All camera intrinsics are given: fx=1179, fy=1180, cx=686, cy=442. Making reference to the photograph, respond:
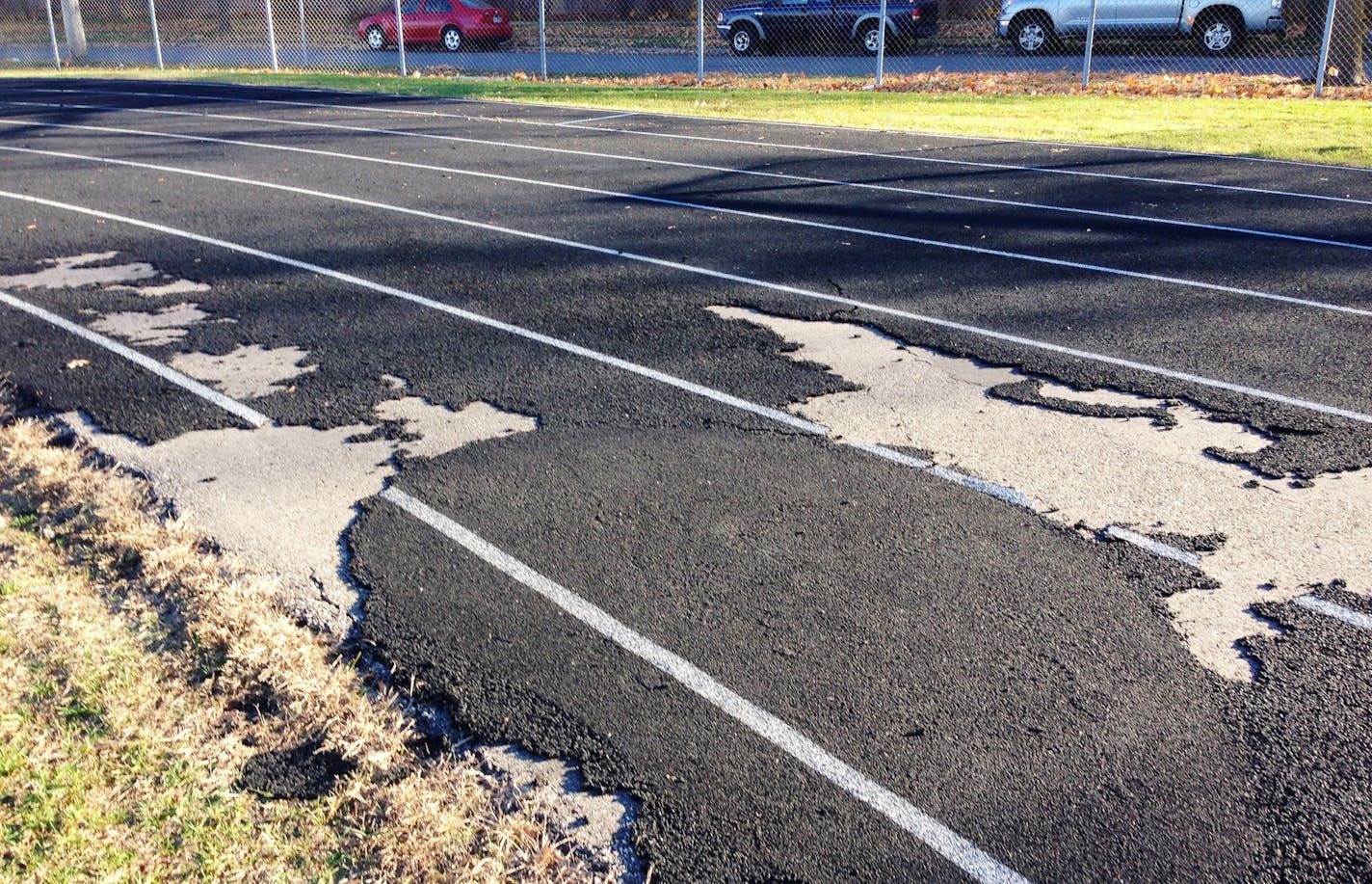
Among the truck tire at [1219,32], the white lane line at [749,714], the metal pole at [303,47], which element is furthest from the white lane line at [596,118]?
the white lane line at [749,714]

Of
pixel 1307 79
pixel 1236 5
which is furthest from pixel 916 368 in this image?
pixel 1236 5

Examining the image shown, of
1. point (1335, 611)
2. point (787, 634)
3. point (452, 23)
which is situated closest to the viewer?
point (787, 634)

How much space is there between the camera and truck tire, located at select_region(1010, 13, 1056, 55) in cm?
2420

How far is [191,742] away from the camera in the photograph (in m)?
3.79

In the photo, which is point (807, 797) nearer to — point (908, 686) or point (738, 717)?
point (738, 717)

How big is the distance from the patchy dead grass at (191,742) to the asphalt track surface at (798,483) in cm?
33

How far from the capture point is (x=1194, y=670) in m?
4.17

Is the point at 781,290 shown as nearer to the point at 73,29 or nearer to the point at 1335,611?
the point at 1335,611

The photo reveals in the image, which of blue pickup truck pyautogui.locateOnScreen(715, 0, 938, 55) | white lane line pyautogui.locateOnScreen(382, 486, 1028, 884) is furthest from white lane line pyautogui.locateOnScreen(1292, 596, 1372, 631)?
blue pickup truck pyautogui.locateOnScreen(715, 0, 938, 55)

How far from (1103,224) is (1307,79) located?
42.1 ft

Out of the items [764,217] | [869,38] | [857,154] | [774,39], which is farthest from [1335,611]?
[774,39]

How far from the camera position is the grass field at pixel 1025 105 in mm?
15469

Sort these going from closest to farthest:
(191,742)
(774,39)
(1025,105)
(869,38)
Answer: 1. (191,742)
2. (1025,105)
3. (869,38)
4. (774,39)

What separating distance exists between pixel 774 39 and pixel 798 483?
2415 centimetres
